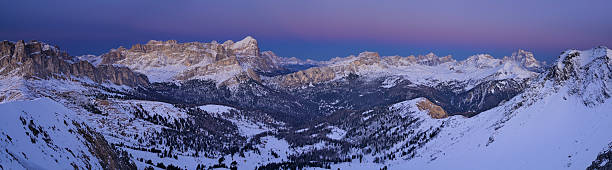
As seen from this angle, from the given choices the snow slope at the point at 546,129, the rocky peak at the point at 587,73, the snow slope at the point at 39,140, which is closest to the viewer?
the snow slope at the point at 39,140

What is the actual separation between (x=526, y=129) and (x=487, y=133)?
57.4 ft

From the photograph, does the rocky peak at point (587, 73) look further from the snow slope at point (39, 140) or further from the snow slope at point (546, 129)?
the snow slope at point (39, 140)

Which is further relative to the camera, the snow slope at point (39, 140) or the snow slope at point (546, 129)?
the snow slope at point (546, 129)

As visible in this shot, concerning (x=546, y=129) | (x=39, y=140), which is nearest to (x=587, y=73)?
(x=546, y=129)

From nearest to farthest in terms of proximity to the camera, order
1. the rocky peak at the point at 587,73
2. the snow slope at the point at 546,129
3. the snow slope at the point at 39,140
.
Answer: the snow slope at the point at 39,140 < the snow slope at the point at 546,129 < the rocky peak at the point at 587,73

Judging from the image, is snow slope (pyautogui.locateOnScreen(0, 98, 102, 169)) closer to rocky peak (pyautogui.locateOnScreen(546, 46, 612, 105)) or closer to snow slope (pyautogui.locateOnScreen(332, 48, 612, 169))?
snow slope (pyautogui.locateOnScreen(332, 48, 612, 169))

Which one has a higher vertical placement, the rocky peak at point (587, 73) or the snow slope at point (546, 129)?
the rocky peak at point (587, 73)

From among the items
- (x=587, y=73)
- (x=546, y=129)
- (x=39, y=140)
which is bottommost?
(x=546, y=129)

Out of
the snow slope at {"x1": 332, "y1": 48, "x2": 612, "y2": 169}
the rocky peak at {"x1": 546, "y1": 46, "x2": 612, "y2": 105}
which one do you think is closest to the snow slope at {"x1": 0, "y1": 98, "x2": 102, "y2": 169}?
the snow slope at {"x1": 332, "y1": 48, "x2": 612, "y2": 169}

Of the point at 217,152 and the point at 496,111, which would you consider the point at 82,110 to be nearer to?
the point at 217,152

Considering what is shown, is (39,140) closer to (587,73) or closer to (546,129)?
(546,129)

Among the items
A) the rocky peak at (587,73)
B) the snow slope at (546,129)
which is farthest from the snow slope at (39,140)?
the rocky peak at (587,73)

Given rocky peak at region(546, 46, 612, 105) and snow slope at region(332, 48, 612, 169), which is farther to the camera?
rocky peak at region(546, 46, 612, 105)

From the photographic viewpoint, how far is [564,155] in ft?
258
